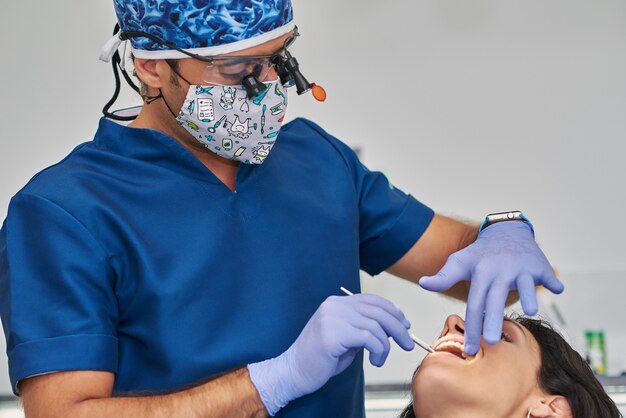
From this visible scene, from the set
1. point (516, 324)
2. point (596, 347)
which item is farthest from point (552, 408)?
point (596, 347)

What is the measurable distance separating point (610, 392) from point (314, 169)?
A: 936mm

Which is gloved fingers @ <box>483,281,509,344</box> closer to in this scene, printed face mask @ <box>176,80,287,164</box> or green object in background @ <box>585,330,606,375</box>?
printed face mask @ <box>176,80,287,164</box>

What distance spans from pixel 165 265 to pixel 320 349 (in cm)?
32

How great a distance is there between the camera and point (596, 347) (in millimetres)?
3258

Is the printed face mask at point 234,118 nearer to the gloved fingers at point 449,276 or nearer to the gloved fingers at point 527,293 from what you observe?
the gloved fingers at point 449,276

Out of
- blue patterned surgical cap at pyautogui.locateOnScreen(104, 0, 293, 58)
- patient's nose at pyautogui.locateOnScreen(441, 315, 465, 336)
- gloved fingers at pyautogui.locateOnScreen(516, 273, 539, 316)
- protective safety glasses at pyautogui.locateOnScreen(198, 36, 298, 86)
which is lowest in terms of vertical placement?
patient's nose at pyautogui.locateOnScreen(441, 315, 465, 336)

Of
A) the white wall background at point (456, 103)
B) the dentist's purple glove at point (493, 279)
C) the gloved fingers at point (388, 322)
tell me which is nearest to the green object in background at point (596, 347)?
the white wall background at point (456, 103)

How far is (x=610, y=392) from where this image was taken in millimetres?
2047

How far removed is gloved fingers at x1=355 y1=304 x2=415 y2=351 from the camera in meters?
1.46

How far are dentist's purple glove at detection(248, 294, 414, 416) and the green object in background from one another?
6.71 ft

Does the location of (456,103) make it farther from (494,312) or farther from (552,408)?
(494,312)

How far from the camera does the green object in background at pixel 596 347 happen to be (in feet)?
10.6

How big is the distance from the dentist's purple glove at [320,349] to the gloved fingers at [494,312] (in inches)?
6.7

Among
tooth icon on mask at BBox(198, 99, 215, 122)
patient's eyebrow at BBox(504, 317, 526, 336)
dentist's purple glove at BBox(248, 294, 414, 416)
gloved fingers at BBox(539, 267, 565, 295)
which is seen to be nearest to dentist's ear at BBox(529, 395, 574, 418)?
patient's eyebrow at BBox(504, 317, 526, 336)
